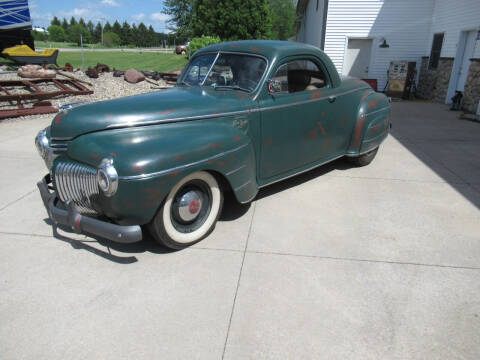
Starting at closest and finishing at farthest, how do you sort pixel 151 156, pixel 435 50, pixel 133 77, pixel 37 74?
1. pixel 151 156
2. pixel 37 74
3. pixel 133 77
4. pixel 435 50

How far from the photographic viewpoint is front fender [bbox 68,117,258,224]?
2.59 meters

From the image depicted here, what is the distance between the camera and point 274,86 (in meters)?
3.68

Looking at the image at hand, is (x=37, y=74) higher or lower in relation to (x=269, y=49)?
lower

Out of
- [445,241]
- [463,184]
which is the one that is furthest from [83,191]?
[463,184]

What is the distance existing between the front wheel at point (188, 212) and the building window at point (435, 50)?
41.8 feet

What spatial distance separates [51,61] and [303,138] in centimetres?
1539

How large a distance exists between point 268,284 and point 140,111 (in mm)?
1750

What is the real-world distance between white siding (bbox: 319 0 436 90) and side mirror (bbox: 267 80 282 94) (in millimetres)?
11914

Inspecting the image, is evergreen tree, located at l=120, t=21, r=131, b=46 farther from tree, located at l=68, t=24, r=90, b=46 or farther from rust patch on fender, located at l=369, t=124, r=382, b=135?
rust patch on fender, located at l=369, t=124, r=382, b=135

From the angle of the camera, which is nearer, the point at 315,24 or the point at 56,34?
the point at 315,24

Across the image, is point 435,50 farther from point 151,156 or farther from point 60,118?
point 60,118

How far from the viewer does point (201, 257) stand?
3061 mm

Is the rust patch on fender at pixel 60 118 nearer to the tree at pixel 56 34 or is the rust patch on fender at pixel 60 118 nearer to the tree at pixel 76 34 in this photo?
the tree at pixel 76 34

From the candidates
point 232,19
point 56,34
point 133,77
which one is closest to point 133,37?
point 56,34
